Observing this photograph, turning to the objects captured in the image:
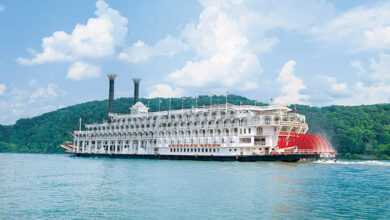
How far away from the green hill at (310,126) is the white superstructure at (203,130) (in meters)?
34.4

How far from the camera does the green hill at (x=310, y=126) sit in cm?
8544

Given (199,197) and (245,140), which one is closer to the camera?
(199,197)

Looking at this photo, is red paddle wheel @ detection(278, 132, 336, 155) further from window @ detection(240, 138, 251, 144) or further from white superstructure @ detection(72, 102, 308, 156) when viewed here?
window @ detection(240, 138, 251, 144)

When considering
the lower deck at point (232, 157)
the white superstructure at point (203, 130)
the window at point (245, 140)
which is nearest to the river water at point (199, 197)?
the lower deck at point (232, 157)

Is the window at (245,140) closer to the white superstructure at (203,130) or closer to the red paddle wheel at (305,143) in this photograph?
the white superstructure at (203,130)

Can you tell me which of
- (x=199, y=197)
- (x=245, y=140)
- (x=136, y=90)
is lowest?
(x=199, y=197)

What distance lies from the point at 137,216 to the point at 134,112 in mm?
61258

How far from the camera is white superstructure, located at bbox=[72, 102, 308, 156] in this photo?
51656 mm

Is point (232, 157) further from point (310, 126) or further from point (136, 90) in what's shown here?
point (310, 126)

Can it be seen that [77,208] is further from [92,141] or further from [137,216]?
[92,141]

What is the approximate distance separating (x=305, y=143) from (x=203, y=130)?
16187 millimetres

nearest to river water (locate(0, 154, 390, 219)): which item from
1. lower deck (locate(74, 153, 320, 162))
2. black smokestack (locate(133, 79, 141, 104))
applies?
lower deck (locate(74, 153, 320, 162))

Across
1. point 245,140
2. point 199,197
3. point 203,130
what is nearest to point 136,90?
point 203,130

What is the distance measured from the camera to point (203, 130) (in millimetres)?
59562
